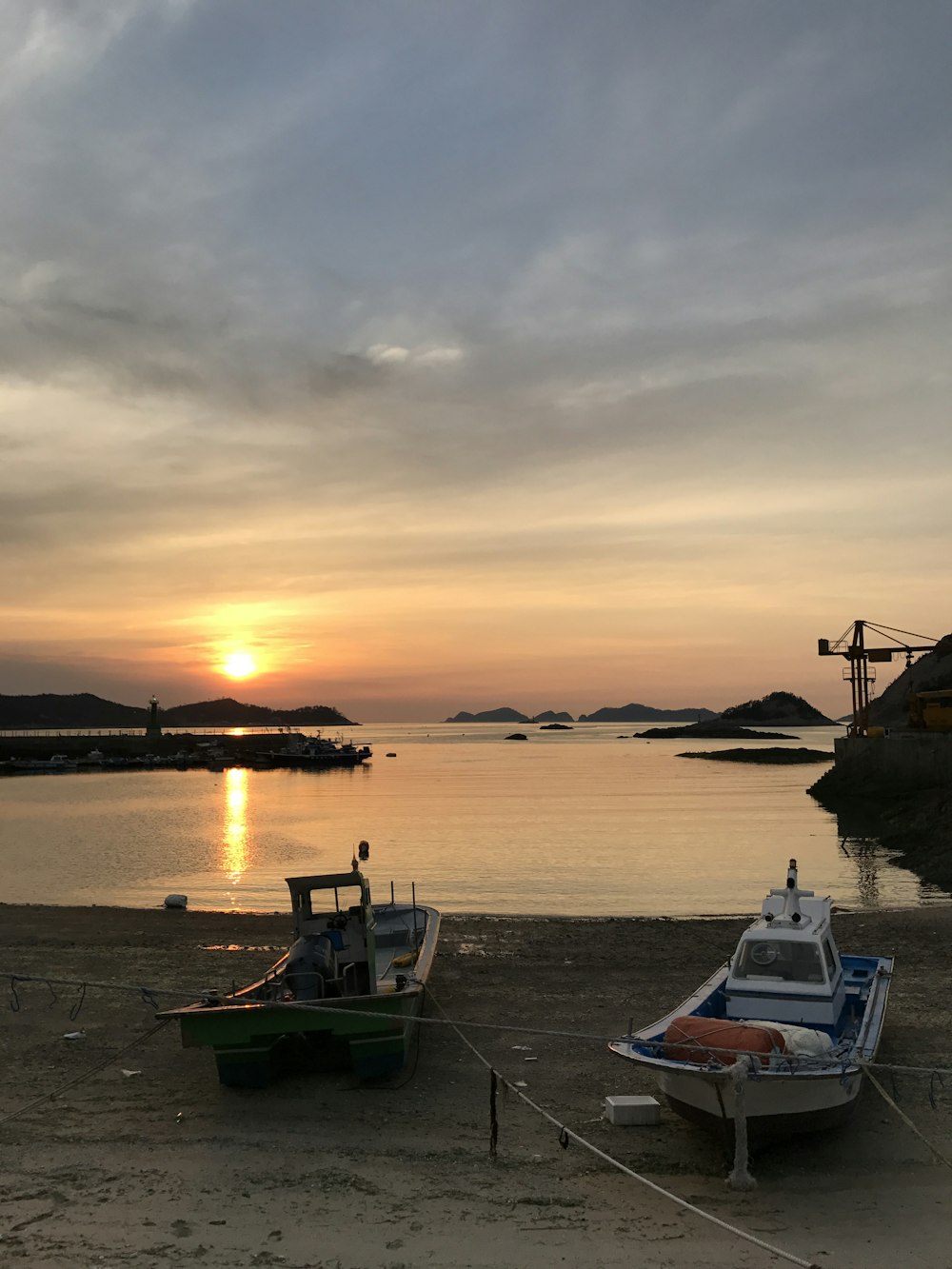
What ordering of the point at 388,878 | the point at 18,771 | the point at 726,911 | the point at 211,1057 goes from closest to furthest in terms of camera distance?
the point at 211,1057, the point at 726,911, the point at 388,878, the point at 18,771

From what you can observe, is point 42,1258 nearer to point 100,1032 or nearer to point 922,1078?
point 100,1032

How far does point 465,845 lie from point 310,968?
3119cm

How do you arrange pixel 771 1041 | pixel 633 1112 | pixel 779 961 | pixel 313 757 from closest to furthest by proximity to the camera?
pixel 771 1041, pixel 633 1112, pixel 779 961, pixel 313 757

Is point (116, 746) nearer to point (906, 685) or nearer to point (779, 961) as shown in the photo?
point (906, 685)

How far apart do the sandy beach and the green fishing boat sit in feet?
1.17

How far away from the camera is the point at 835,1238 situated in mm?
7730

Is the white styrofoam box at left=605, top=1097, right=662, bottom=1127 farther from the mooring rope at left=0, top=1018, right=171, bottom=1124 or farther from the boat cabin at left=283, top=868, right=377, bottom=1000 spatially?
the mooring rope at left=0, top=1018, right=171, bottom=1124

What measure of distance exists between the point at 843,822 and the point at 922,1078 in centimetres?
4070

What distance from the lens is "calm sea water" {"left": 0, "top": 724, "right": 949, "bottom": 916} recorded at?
97.8 feet

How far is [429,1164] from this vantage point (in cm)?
904

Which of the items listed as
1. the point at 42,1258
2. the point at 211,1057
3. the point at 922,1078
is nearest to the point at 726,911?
the point at 922,1078

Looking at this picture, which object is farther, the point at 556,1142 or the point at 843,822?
the point at 843,822

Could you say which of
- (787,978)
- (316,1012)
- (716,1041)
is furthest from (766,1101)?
(316,1012)

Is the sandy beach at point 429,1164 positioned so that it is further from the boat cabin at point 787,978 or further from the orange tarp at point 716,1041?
the boat cabin at point 787,978
